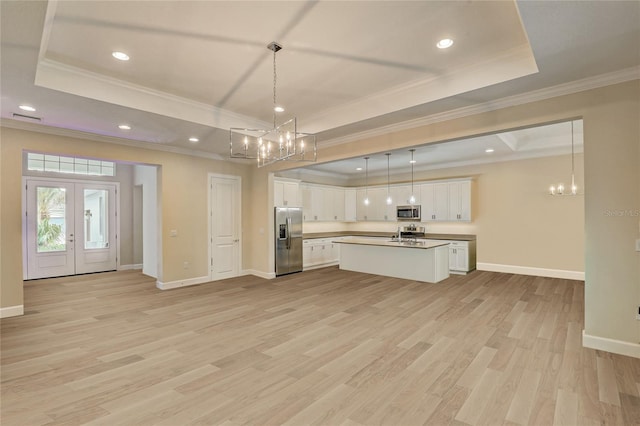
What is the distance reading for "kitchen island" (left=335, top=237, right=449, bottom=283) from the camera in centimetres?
655

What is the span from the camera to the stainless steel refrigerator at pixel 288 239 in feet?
24.3

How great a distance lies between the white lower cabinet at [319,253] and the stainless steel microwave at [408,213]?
7.03ft

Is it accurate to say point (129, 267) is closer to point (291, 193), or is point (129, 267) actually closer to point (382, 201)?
point (291, 193)

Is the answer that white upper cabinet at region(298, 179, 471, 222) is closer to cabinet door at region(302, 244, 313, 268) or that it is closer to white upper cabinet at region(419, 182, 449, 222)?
white upper cabinet at region(419, 182, 449, 222)

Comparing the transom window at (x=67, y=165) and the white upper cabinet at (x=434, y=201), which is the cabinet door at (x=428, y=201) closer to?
the white upper cabinet at (x=434, y=201)

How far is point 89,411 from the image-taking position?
7.47 ft

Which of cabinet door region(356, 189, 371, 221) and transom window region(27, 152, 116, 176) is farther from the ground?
transom window region(27, 152, 116, 176)

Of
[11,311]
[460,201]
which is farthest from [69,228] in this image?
[460,201]

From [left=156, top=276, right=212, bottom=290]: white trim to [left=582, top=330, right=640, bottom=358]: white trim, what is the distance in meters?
6.46

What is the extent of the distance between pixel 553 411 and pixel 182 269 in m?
6.23

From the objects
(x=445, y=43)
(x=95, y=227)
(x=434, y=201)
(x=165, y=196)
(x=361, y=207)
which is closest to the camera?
(x=445, y=43)

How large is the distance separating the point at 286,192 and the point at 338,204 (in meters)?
2.52

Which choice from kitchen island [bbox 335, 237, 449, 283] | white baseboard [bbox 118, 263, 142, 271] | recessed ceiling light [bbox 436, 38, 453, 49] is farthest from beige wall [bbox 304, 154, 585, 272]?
white baseboard [bbox 118, 263, 142, 271]

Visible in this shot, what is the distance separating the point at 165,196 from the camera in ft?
20.3
